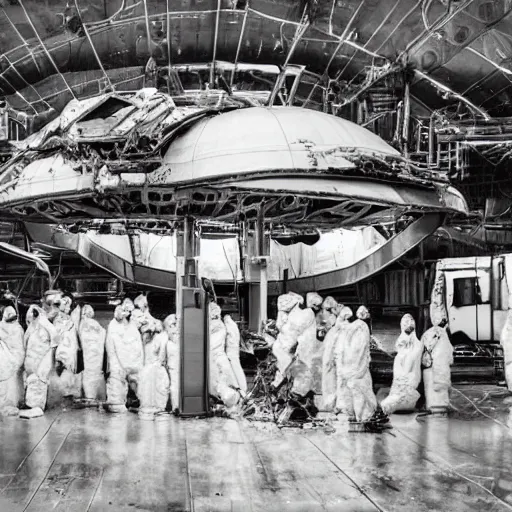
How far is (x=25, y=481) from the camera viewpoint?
9.94 meters

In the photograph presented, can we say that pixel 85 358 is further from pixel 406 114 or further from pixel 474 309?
pixel 406 114

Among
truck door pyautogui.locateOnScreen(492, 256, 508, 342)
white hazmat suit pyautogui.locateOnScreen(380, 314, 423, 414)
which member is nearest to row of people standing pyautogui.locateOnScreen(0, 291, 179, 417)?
white hazmat suit pyautogui.locateOnScreen(380, 314, 423, 414)

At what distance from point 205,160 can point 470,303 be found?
10.0 metres

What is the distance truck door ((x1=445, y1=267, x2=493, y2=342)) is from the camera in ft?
71.7

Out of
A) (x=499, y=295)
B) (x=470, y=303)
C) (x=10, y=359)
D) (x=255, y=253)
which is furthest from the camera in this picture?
(x=470, y=303)

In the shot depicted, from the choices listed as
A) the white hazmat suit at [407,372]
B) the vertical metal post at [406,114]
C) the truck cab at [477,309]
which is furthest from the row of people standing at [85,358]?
the vertical metal post at [406,114]

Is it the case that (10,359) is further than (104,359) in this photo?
No

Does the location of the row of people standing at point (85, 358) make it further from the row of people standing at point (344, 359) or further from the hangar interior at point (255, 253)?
the row of people standing at point (344, 359)

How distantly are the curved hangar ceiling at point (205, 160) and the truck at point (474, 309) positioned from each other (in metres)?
5.08

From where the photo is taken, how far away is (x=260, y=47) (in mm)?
21562

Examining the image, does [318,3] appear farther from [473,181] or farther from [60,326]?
[60,326]

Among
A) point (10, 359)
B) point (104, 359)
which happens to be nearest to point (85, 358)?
point (104, 359)

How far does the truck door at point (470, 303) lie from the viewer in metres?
21.9

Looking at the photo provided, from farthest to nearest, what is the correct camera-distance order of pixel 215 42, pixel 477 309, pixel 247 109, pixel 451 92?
pixel 451 92
pixel 477 309
pixel 215 42
pixel 247 109
